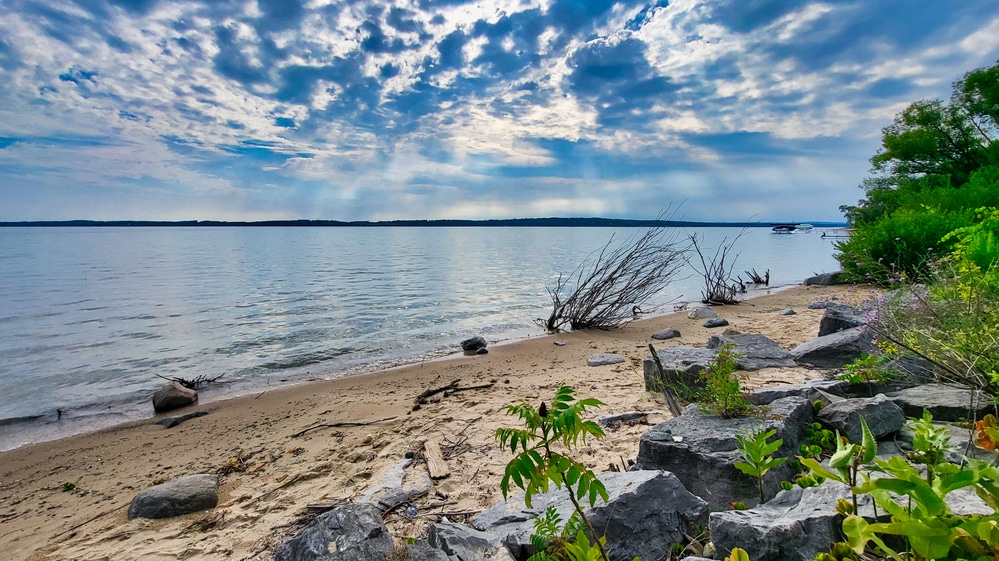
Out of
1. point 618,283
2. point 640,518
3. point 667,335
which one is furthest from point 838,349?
point 618,283

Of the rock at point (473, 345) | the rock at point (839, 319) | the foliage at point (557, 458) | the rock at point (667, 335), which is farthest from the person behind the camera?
the rock at point (473, 345)

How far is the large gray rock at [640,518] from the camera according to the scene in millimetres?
2428

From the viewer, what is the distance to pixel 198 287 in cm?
2086

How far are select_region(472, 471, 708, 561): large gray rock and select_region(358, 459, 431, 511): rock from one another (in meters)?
1.20

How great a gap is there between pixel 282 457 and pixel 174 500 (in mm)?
1170

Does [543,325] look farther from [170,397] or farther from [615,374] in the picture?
[170,397]

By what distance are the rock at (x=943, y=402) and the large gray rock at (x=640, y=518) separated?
6.17ft

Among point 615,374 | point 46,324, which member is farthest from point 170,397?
point 46,324

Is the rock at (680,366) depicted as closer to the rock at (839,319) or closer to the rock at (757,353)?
the rock at (757,353)

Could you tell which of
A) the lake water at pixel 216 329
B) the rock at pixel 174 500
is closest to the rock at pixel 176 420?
the lake water at pixel 216 329

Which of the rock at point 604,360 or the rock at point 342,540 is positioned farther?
the rock at point 604,360

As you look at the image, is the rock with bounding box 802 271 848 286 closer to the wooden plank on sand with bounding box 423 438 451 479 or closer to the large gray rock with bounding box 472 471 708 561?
the wooden plank on sand with bounding box 423 438 451 479

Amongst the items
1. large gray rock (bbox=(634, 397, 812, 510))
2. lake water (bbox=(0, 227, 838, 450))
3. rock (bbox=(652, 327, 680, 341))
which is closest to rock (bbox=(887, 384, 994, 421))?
large gray rock (bbox=(634, 397, 812, 510))

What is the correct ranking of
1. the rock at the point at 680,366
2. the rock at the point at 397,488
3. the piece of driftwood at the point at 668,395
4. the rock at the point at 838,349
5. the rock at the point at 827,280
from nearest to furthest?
the rock at the point at 397,488 < the piece of driftwood at the point at 668,395 < the rock at the point at 680,366 < the rock at the point at 838,349 < the rock at the point at 827,280
